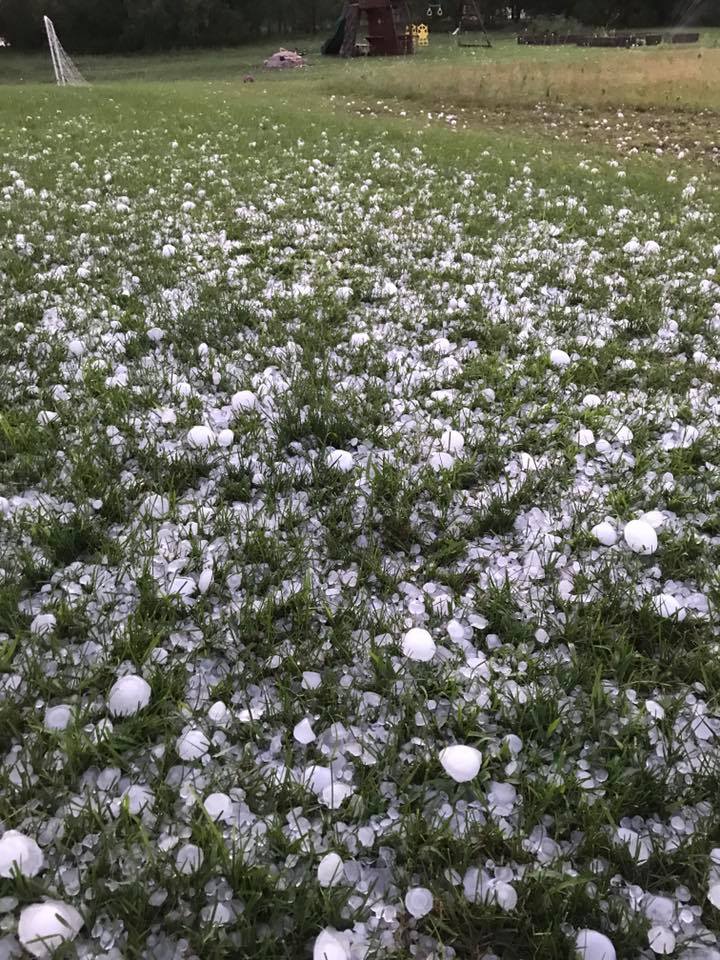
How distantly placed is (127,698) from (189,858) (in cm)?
42

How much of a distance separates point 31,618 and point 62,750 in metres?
0.50

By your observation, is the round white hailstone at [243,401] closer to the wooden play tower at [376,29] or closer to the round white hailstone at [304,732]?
the round white hailstone at [304,732]

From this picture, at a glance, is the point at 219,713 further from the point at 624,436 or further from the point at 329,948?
the point at 624,436

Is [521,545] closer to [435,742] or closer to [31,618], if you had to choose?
[435,742]

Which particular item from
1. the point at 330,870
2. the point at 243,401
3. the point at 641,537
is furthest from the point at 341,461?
the point at 330,870

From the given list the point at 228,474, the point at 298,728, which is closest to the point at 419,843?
the point at 298,728

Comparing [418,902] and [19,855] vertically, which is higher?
[19,855]

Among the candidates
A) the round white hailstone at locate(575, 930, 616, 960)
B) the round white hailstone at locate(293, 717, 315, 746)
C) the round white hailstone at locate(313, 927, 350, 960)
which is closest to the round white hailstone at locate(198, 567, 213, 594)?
the round white hailstone at locate(293, 717, 315, 746)

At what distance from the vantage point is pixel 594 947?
1.16m

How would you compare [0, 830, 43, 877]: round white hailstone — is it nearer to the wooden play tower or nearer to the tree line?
the wooden play tower

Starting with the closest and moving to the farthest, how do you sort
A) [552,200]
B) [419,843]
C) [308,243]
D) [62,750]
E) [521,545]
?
[419,843] < [62,750] < [521,545] < [308,243] < [552,200]

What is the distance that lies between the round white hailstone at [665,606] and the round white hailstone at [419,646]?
27.5 inches

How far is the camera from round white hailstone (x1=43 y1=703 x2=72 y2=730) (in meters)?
1.54

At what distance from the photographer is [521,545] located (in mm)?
2205
